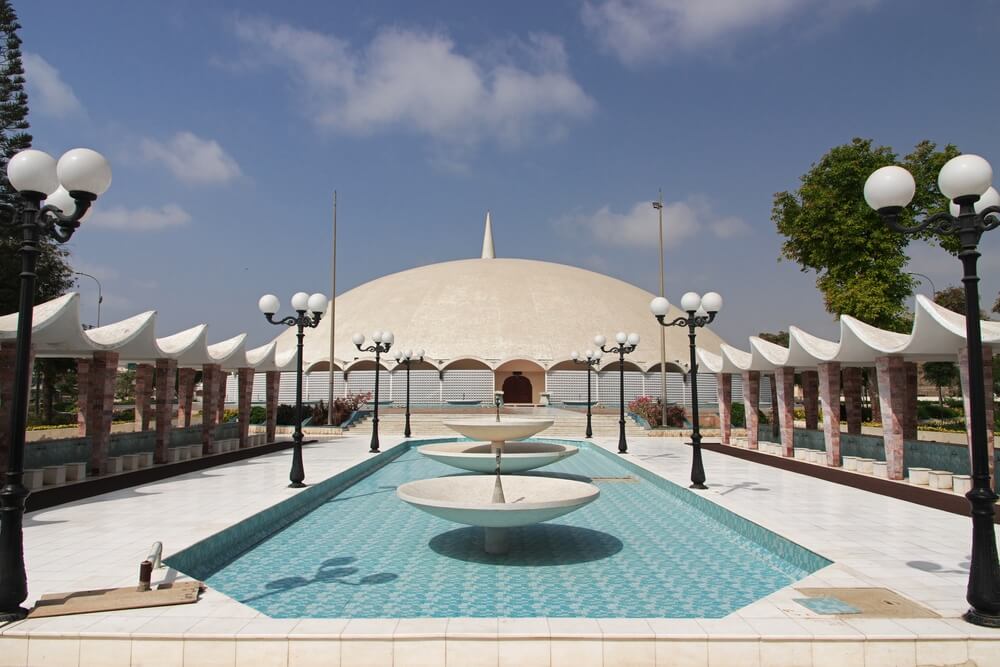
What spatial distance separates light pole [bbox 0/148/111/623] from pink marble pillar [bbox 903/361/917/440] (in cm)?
1660

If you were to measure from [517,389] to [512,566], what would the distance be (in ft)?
113

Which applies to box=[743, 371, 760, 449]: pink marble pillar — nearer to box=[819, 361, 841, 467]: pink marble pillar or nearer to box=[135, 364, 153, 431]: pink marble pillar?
box=[819, 361, 841, 467]: pink marble pillar

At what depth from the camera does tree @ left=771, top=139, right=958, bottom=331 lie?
22.6 m

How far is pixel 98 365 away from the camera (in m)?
12.9

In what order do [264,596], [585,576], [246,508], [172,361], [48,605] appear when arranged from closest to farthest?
[48,605] → [264,596] → [585,576] → [246,508] → [172,361]

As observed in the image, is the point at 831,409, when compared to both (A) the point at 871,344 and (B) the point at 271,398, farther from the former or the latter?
(B) the point at 271,398

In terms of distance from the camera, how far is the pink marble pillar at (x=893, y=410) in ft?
40.0

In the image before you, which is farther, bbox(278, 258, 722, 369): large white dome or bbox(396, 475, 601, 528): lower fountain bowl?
bbox(278, 258, 722, 369): large white dome

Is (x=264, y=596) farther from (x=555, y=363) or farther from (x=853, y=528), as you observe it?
(x=555, y=363)

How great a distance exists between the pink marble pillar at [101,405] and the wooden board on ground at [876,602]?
1269cm

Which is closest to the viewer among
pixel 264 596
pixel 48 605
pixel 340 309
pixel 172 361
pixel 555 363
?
pixel 48 605

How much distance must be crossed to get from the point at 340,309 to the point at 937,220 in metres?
41.6

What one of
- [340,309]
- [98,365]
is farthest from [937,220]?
[340,309]

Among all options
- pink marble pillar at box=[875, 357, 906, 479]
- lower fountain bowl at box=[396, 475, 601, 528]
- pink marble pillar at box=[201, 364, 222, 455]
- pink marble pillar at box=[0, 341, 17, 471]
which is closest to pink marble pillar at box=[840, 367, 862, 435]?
pink marble pillar at box=[875, 357, 906, 479]
